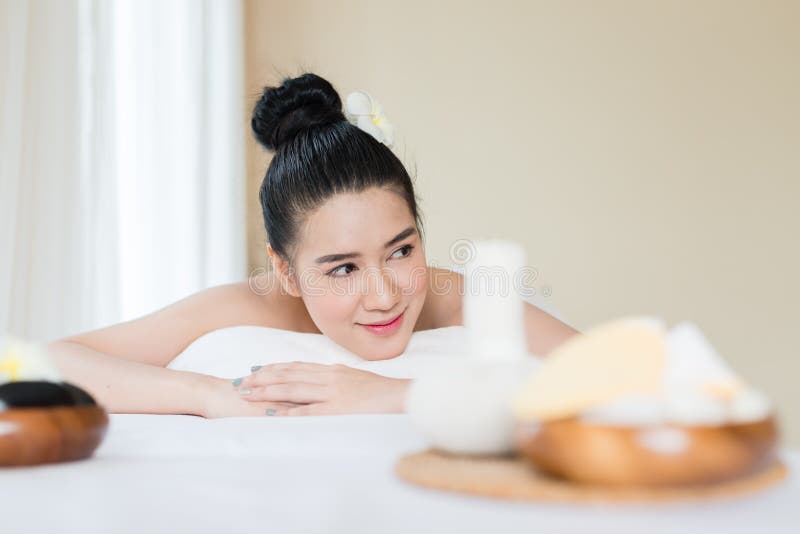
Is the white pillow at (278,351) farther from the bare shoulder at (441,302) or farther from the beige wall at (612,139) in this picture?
the beige wall at (612,139)

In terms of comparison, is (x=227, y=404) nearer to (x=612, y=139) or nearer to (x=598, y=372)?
(x=598, y=372)

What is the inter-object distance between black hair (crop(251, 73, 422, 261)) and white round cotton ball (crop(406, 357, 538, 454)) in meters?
1.34

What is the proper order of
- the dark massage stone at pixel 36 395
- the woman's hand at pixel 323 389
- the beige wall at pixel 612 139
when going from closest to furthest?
1. the dark massage stone at pixel 36 395
2. the woman's hand at pixel 323 389
3. the beige wall at pixel 612 139

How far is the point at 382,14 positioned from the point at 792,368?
2.12 m

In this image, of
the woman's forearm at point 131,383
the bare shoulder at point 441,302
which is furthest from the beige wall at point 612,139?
the woman's forearm at point 131,383

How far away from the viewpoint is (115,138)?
2748mm

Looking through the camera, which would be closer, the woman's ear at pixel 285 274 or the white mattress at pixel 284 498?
the white mattress at pixel 284 498

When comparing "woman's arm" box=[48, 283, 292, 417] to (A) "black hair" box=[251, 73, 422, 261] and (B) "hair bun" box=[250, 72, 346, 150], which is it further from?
(B) "hair bun" box=[250, 72, 346, 150]

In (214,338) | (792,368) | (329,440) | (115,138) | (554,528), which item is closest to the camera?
(554,528)

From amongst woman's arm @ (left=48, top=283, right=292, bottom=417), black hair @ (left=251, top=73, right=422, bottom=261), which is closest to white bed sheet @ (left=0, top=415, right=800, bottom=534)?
woman's arm @ (left=48, top=283, right=292, bottom=417)

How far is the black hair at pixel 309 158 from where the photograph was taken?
1.99 metres

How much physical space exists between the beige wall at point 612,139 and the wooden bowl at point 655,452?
3.00 meters

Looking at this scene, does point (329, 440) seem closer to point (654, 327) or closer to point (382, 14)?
point (654, 327)

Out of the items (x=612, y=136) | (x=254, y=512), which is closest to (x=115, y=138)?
(x=612, y=136)
